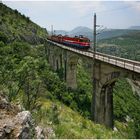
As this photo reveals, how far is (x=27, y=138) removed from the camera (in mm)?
10047

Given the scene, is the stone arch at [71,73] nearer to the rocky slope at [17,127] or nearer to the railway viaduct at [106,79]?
the railway viaduct at [106,79]

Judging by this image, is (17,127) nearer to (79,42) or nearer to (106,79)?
(106,79)

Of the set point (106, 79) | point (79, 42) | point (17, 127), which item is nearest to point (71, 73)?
point (79, 42)

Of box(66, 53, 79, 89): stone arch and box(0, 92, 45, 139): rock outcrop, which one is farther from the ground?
box(0, 92, 45, 139): rock outcrop

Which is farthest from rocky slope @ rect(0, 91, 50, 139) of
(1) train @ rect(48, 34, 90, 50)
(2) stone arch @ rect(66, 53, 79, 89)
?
(2) stone arch @ rect(66, 53, 79, 89)

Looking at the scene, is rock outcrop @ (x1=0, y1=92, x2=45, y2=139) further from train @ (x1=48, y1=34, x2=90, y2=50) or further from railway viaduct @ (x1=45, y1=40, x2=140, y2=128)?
train @ (x1=48, y1=34, x2=90, y2=50)

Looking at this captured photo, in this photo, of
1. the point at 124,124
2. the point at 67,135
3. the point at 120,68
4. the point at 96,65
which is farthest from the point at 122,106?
the point at 67,135

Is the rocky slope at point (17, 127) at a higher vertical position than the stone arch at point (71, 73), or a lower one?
higher

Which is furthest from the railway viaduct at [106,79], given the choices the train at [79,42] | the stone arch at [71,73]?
the stone arch at [71,73]

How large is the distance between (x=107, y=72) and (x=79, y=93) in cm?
3174

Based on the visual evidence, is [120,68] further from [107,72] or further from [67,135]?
[67,135]

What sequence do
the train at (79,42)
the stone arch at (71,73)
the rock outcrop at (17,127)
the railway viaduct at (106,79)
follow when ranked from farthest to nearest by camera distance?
the stone arch at (71,73)
the train at (79,42)
the railway viaduct at (106,79)
the rock outcrop at (17,127)

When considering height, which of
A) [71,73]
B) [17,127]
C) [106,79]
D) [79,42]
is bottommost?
[71,73]

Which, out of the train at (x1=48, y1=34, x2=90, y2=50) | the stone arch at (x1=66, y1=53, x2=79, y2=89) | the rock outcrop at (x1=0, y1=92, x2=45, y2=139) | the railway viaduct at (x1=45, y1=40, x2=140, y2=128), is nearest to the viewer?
the rock outcrop at (x1=0, y1=92, x2=45, y2=139)
